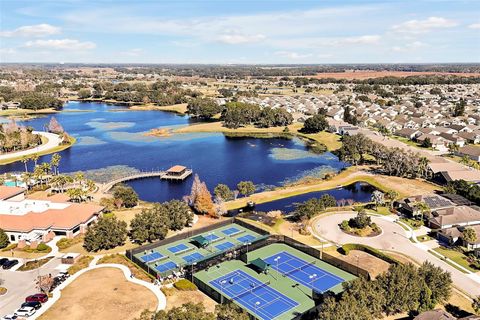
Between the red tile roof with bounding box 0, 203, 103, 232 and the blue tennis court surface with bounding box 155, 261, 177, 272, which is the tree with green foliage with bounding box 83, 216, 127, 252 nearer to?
the red tile roof with bounding box 0, 203, 103, 232

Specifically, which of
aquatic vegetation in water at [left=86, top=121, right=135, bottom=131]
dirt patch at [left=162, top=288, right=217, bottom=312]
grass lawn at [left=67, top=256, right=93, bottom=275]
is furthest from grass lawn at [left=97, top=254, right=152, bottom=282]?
aquatic vegetation in water at [left=86, top=121, right=135, bottom=131]

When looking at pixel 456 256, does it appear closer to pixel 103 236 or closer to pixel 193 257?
pixel 193 257

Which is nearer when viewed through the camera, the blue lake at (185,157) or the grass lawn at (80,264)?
the grass lawn at (80,264)

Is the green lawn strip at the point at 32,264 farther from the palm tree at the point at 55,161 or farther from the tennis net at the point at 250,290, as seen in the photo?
the palm tree at the point at 55,161

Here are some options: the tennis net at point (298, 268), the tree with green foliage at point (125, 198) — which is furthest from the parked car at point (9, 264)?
the tennis net at point (298, 268)

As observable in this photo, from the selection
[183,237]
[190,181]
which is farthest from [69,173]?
[183,237]

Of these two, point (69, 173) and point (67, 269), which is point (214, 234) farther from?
point (69, 173)
